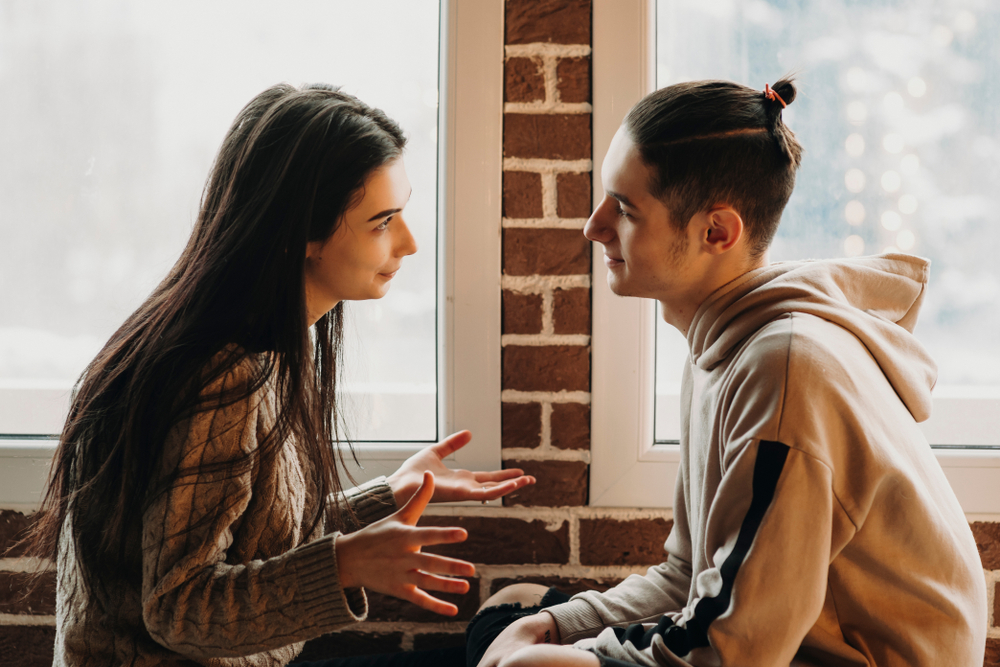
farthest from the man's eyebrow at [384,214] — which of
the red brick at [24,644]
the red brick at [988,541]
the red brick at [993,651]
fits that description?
the red brick at [993,651]

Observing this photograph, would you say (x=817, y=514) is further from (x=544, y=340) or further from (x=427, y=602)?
(x=544, y=340)

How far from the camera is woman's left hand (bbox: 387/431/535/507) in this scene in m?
1.11

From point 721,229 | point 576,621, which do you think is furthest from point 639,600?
point 721,229

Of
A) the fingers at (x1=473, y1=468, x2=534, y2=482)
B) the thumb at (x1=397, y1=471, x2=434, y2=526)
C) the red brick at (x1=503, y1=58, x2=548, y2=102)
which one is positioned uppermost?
the red brick at (x1=503, y1=58, x2=548, y2=102)

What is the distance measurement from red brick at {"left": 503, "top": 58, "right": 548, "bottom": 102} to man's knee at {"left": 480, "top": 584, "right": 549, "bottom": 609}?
83 centimetres

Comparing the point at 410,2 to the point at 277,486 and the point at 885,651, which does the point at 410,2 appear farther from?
the point at 885,651

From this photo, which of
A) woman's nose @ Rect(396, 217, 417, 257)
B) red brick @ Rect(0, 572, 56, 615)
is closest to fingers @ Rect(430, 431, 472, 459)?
woman's nose @ Rect(396, 217, 417, 257)

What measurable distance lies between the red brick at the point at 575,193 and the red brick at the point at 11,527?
1.12 meters

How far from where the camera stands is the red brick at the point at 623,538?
1.25m

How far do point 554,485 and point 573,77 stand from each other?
717 mm

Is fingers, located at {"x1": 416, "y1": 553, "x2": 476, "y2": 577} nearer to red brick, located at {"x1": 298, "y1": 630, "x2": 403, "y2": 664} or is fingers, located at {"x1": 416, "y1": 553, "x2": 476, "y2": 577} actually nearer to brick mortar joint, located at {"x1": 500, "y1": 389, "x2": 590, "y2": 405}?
brick mortar joint, located at {"x1": 500, "y1": 389, "x2": 590, "y2": 405}

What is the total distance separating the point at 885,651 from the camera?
0.76m

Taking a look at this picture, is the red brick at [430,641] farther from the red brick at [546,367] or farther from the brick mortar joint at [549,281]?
the brick mortar joint at [549,281]

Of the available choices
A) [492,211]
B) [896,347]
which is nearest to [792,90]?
[896,347]
